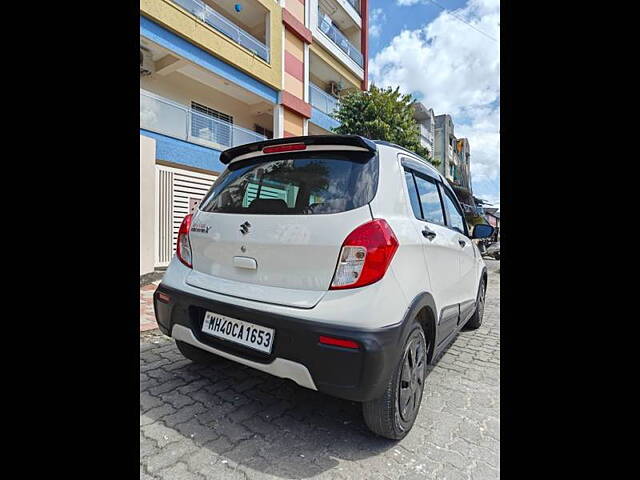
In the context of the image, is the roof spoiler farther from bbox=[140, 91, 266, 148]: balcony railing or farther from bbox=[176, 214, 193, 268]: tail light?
bbox=[140, 91, 266, 148]: balcony railing

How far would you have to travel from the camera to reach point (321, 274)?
1680mm

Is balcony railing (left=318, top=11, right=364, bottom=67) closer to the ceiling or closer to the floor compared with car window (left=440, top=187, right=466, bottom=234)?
closer to the ceiling

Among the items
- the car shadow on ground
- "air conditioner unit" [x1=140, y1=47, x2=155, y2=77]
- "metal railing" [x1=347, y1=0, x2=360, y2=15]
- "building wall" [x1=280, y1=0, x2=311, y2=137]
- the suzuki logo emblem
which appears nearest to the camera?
the car shadow on ground

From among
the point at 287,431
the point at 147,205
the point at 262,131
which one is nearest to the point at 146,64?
the point at 147,205

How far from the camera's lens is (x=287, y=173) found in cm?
211

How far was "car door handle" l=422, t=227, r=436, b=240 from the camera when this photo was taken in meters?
2.12

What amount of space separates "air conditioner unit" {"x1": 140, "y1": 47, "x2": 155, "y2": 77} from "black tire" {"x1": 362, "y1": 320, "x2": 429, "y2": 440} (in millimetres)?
9937

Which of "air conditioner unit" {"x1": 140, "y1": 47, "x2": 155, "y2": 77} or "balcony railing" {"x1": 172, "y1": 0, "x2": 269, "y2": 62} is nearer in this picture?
"air conditioner unit" {"x1": 140, "y1": 47, "x2": 155, "y2": 77}

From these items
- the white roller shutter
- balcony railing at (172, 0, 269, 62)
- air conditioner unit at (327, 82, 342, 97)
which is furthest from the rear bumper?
air conditioner unit at (327, 82, 342, 97)

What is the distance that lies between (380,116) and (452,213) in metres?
9.13

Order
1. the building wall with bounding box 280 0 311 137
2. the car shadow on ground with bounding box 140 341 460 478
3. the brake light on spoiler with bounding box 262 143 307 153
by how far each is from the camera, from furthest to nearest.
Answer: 1. the building wall with bounding box 280 0 311 137
2. the brake light on spoiler with bounding box 262 143 307 153
3. the car shadow on ground with bounding box 140 341 460 478

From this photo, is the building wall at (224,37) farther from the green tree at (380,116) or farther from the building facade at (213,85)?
the green tree at (380,116)

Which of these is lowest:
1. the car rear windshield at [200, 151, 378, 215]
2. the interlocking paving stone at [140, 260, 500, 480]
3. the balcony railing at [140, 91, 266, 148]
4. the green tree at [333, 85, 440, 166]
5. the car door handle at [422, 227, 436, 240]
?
the interlocking paving stone at [140, 260, 500, 480]
